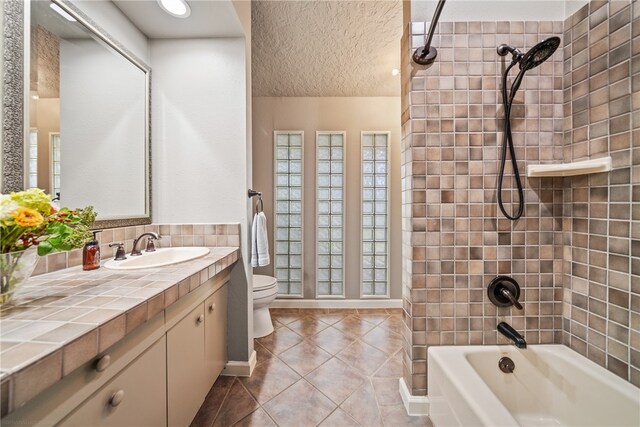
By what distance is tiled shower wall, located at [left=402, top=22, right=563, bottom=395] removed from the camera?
4.45 feet

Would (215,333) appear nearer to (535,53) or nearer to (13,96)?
(13,96)

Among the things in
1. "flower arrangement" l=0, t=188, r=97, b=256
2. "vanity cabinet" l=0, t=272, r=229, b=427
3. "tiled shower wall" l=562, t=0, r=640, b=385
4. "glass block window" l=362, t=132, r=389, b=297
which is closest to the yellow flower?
"flower arrangement" l=0, t=188, r=97, b=256

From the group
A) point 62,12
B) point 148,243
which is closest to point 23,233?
point 148,243

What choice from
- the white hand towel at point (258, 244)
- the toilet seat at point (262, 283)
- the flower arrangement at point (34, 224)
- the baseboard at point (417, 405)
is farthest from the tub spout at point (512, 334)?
the flower arrangement at point (34, 224)

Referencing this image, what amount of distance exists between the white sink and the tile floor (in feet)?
2.90

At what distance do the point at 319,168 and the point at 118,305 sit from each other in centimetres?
252

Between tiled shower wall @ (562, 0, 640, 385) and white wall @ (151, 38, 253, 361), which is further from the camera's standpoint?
white wall @ (151, 38, 253, 361)

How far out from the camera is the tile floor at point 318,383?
56.4 inches

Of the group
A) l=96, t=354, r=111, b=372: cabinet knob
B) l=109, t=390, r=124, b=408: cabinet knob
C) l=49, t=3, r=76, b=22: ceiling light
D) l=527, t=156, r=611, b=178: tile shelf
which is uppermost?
l=49, t=3, r=76, b=22: ceiling light

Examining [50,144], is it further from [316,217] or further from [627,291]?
[627,291]

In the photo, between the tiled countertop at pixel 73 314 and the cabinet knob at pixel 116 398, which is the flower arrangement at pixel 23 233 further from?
the cabinet knob at pixel 116 398

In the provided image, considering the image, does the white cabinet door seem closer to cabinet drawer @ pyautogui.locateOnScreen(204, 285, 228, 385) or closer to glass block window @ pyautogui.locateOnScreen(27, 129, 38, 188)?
cabinet drawer @ pyautogui.locateOnScreen(204, 285, 228, 385)

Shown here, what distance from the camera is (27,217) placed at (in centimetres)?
70

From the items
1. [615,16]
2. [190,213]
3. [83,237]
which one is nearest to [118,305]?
[83,237]
